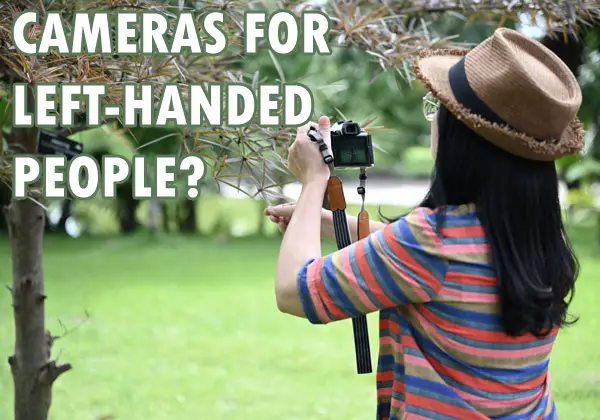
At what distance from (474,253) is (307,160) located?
36cm

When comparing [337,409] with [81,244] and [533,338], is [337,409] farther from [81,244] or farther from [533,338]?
[81,244]

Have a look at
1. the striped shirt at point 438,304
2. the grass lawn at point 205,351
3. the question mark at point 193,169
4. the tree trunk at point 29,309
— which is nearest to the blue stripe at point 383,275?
the striped shirt at point 438,304

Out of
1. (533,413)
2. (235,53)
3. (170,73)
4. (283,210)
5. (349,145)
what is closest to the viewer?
(533,413)

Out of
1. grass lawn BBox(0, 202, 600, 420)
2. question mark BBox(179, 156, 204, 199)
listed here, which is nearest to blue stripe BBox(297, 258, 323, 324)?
question mark BBox(179, 156, 204, 199)

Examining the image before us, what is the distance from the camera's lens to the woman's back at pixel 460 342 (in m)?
1.46

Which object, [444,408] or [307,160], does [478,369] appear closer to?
[444,408]

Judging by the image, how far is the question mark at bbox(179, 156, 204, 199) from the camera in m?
2.36

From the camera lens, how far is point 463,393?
1.49 metres

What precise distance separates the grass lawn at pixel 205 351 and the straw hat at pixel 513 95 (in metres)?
2.00

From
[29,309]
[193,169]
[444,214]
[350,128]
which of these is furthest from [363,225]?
[29,309]

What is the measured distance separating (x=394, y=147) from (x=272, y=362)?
9051 millimetres

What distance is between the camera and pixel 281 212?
1.83m

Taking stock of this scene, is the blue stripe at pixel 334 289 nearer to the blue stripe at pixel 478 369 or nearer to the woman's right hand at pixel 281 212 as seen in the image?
the blue stripe at pixel 478 369

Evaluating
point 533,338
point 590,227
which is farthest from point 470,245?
point 590,227
